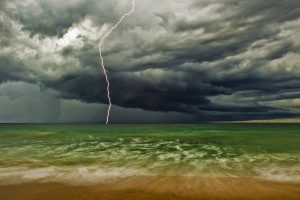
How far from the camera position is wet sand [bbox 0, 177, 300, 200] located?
35.2 feet

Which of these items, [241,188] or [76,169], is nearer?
[241,188]

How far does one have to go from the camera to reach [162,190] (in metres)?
11.7

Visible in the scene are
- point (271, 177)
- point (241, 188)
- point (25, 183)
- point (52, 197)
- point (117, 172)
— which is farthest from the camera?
point (117, 172)

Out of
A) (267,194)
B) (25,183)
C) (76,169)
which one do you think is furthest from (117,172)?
(267,194)

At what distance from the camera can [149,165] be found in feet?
59.4

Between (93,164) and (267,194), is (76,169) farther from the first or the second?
(267,194)

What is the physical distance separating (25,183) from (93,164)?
19.0 feet

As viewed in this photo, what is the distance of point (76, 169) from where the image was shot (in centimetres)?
1655

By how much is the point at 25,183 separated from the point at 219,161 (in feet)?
40.8

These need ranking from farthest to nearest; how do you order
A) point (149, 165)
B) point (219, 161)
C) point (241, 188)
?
point (219, 161), point (149, 165), point (241, 188)

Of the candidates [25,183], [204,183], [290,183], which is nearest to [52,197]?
[25,183]

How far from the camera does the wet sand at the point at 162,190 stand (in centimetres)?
1072

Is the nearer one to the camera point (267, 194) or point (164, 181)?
point (267, 194)

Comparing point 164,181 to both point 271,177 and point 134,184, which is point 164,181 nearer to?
point 134,184
